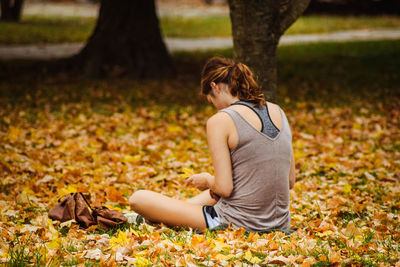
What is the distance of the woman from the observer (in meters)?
3.26

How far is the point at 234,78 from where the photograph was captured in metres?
3.29

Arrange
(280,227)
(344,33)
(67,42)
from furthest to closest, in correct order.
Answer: (344,33) < (67,42) < (280,227)

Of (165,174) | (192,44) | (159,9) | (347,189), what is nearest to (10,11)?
(159,9)

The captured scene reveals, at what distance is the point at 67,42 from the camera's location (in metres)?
19.0

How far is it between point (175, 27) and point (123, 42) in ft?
48.0

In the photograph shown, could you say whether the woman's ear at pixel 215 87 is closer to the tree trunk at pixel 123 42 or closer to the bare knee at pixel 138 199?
the bare knee at pixel 138 199

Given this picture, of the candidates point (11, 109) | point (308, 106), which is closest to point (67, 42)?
point (11, 109)

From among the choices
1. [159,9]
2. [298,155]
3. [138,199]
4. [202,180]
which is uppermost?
[202,180]

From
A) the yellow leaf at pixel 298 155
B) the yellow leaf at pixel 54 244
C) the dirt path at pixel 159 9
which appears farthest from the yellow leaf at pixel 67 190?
the dirt path at pixel 159 9

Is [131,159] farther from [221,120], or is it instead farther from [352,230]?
[352,230]

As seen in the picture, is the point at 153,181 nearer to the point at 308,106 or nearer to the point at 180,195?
the point at 180,195

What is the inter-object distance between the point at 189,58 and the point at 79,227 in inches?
438

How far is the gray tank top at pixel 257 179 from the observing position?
328 cm

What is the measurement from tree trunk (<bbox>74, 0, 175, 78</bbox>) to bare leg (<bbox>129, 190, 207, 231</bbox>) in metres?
7.87
